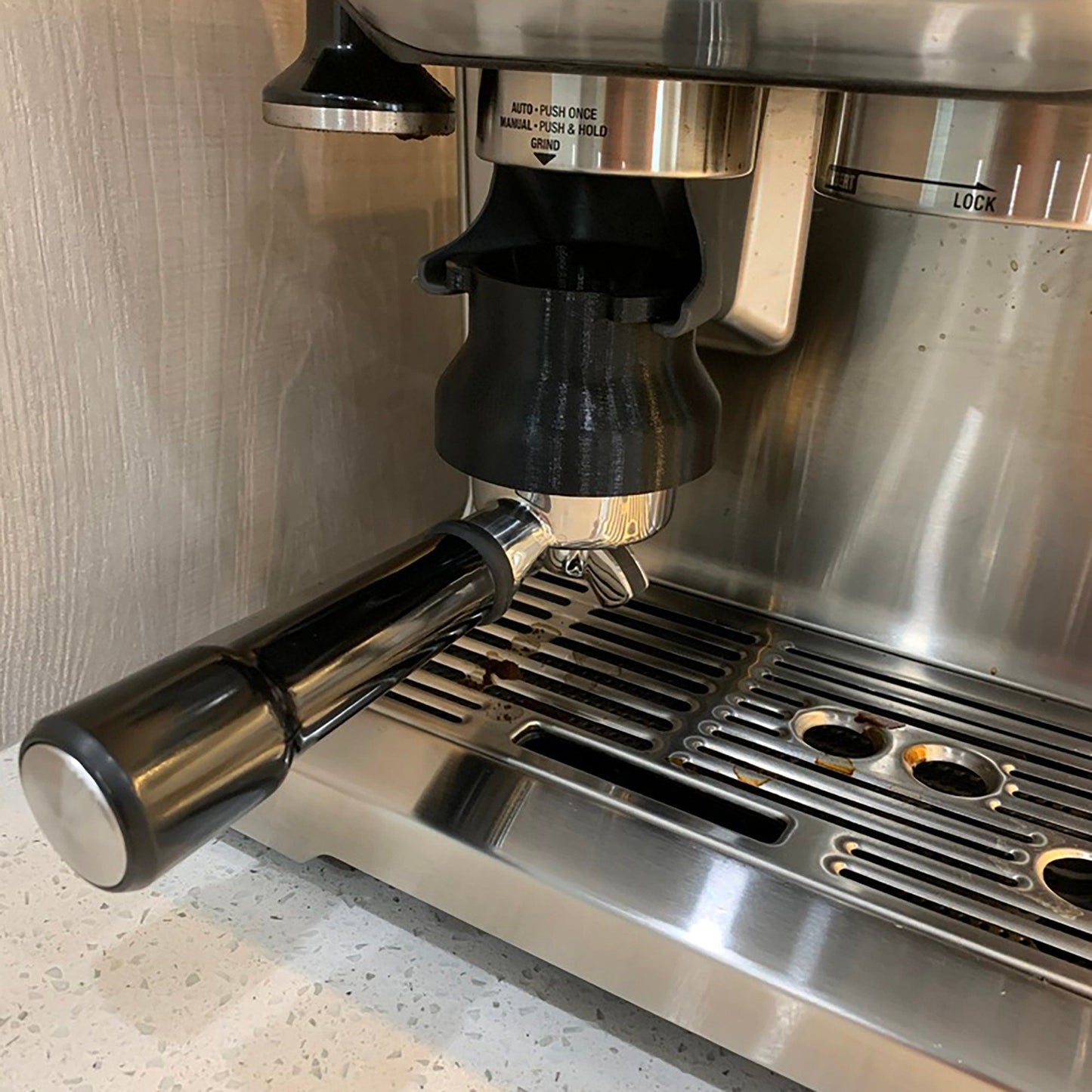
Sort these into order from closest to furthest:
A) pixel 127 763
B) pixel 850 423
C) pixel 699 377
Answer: pixel 127 763 < pixel 699 377 < pixel 850 423

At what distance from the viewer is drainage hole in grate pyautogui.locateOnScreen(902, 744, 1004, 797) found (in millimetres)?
404

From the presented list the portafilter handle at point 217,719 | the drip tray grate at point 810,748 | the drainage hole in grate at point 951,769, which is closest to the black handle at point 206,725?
the portafilter handle at point 217,719

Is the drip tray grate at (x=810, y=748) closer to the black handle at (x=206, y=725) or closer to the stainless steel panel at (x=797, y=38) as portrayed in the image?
the black handle at (x=206, y=725)

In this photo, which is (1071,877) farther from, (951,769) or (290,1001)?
(290,1001)

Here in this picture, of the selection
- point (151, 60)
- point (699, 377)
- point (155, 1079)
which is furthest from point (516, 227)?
point (155, 1079)

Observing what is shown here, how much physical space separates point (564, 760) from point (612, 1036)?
0.32ft

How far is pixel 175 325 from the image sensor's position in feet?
1.53

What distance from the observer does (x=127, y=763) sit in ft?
0.81

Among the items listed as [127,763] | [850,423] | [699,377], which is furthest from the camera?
[850,423]

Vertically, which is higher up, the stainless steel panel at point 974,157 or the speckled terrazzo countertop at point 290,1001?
the stainless steel panel at point 974,157

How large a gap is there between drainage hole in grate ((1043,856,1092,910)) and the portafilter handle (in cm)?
22

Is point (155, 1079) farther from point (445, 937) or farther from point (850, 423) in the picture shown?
point (850, 423)

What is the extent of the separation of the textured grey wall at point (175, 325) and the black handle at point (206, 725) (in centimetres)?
18

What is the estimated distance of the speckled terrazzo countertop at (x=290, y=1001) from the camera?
342 millimetres
